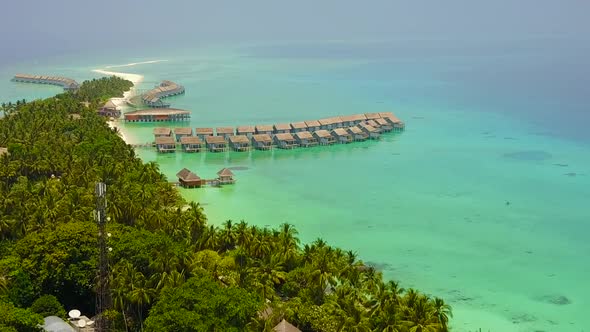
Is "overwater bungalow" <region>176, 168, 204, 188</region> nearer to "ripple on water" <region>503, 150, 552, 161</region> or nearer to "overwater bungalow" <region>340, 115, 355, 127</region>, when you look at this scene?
"overwater bungalow" <region>340, 115, 355, 127</region>

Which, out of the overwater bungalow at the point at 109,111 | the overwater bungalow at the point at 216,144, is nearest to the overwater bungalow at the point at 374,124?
the overwater bungalow at the point at 216,144

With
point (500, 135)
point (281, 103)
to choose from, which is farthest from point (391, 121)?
point (281, 103)

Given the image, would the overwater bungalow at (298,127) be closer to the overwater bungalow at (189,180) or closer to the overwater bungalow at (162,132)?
the overwater bungalow at (162,132)

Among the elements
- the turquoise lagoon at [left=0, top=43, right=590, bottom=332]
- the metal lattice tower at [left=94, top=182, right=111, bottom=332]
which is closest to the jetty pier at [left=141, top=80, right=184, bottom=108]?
the turquoise lagoon at [left=0, top=43, right=590, bottom=332]

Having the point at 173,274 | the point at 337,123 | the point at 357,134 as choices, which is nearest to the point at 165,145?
the point at 357,134

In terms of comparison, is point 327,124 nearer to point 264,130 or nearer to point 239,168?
point 264,130

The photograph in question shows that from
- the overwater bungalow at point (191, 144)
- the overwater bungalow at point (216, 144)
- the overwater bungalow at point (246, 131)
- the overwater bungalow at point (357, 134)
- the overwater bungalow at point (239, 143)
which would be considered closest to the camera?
the overwater bungalow at point (191, 144)
